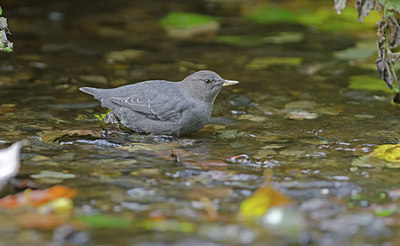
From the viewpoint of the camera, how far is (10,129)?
17.2 ft

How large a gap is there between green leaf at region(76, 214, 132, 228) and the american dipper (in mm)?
2203

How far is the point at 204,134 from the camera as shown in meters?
5.59

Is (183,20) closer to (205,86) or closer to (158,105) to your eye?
(205,86)

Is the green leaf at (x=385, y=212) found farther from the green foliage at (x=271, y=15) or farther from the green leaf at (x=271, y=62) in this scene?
the green foliage at (x=271, y=15)

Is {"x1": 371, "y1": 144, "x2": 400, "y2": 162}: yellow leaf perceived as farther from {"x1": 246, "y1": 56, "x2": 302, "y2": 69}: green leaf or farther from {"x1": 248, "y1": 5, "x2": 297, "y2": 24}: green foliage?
{"x1": 248, "y1": 5, "x2": 297, "y2": 24}: green foliage

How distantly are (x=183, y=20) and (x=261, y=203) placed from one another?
21.5ft

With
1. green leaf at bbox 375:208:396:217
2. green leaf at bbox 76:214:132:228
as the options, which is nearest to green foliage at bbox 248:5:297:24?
green leaf at bbox 375:208:396:217

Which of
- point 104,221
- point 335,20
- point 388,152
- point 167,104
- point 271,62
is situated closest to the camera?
point 104,221

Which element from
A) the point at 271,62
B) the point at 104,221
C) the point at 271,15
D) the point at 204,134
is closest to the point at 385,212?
the point at 104,221

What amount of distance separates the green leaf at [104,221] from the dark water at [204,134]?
74 millimetres

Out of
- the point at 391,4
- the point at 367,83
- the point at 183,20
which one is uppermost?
the point at 391,4

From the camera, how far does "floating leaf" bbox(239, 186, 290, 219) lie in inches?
135

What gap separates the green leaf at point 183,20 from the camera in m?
9.41

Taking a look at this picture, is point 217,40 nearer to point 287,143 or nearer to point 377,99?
point 377,99
